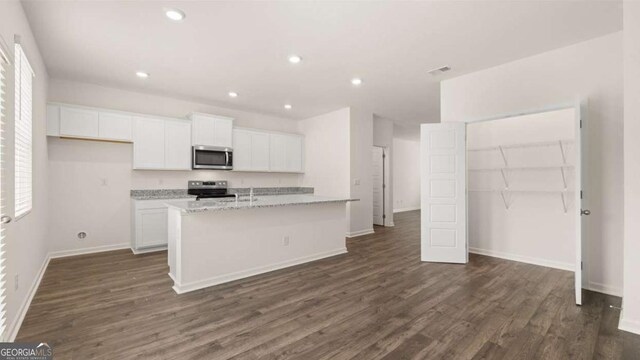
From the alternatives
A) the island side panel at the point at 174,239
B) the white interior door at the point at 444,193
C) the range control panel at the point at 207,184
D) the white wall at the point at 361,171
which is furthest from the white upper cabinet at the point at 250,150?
the white interior door at the point at 444,193

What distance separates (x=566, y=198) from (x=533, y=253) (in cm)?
87

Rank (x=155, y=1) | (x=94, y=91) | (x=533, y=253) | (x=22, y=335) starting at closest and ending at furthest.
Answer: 1. (x=22, y=335)
2. (x=155, y=1)
3. (x=533, y=253)
4. (x=94, y=91)

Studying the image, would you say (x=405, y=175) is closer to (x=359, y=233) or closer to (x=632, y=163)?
(x=359, y=233)

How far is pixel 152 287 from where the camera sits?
10.7 ft

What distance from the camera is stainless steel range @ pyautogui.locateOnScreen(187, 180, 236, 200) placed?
5625 mm

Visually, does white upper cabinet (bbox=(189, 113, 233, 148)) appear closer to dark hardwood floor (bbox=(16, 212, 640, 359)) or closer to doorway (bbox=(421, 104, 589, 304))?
dark hardwood floor (bbox=(16, 212, 640, 359))

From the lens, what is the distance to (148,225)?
187 inches

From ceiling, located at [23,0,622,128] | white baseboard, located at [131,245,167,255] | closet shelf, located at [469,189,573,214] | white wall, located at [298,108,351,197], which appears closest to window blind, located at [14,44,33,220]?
ceiling, located at [23,0,622,128]

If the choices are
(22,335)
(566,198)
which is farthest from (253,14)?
(566,198)

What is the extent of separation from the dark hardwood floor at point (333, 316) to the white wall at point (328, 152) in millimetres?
2658

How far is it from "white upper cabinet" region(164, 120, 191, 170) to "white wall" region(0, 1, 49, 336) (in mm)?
1626

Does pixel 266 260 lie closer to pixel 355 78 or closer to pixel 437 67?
pixel 355 78

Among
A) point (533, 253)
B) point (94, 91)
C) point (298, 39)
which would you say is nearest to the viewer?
point (298, 39)

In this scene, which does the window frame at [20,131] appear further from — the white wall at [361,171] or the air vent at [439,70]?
the white wall at [361,171]
